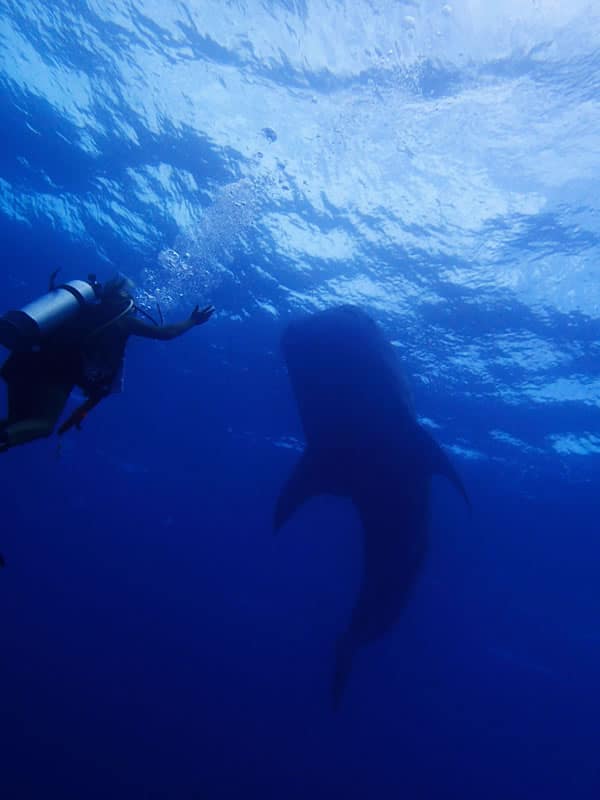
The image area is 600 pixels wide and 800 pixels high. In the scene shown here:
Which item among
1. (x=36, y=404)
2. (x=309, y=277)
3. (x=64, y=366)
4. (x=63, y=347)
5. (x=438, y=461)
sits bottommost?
(x=36, y=404)

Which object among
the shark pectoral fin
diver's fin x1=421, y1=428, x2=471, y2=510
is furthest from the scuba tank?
diver's fin x1=421, y1=428, x2=471, y2=510

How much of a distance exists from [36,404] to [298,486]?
20.3 feet

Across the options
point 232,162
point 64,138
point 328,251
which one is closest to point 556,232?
point 328,251

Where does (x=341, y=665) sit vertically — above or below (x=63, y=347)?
below

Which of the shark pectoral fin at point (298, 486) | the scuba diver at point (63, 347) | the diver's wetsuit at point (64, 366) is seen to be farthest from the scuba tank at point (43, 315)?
the shark pectoral fin at point (298, 486)

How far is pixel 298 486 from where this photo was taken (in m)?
10.1

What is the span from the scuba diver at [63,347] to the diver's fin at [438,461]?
17.9ft

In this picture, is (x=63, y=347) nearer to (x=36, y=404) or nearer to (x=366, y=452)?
(x=36, y=404)

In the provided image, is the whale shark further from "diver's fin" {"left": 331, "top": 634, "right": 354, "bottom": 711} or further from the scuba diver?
the scuba diver

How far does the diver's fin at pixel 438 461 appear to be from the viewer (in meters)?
9.16

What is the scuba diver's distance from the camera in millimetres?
4242

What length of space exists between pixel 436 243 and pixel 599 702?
1728 inches

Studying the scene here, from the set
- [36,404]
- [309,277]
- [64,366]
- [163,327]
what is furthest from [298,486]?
[309,277]

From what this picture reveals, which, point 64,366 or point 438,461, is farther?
point 438,461
